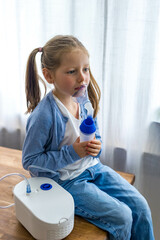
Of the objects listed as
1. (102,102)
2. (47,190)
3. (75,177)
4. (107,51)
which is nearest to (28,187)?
(47,190)

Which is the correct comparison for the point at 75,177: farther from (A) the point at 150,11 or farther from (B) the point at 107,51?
(A) the point at 150,11

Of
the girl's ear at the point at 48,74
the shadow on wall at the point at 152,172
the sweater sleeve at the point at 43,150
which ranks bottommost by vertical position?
the shadow on wall at the point at 152,172

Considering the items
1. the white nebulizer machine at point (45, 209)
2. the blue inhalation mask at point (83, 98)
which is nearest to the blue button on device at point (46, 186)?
the white nebulizer machine at point (45, 209)

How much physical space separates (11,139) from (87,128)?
2.73 ft

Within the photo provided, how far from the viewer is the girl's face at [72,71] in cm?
89

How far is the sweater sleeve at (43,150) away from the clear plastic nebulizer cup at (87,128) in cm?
7

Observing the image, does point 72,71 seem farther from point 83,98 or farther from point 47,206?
point 47,206

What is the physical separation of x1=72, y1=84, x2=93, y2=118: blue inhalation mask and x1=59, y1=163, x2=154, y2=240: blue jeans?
232 mm

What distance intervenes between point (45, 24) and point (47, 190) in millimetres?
755

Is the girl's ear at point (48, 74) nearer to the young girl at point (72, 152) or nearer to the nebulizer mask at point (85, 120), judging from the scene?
the young girl at point (72, 152)

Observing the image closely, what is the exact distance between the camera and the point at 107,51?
3.83ft

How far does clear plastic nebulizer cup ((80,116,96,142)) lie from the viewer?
0.87 m

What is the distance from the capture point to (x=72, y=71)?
904 mm

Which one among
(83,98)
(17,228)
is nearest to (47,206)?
(17,228)
